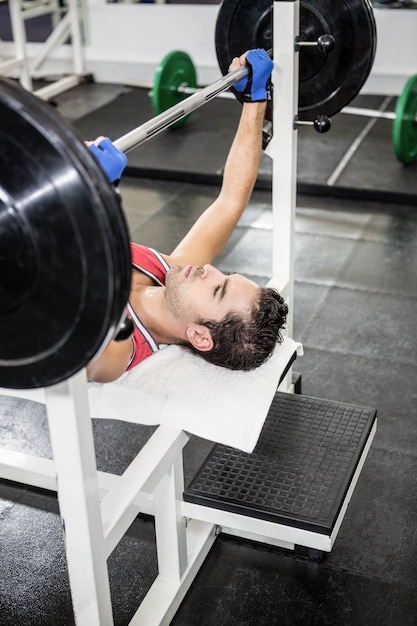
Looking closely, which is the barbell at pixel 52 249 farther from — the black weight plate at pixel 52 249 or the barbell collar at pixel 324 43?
the barbell collar at pixel 324 43

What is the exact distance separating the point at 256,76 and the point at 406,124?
256 cm

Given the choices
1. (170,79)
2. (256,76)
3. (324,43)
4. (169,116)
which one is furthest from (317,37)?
(170,79)

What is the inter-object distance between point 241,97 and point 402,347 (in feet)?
4.32

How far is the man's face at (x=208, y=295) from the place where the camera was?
196cm

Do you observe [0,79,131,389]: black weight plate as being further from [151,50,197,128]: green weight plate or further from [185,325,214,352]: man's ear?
[151,50,197,128]: green weight plate

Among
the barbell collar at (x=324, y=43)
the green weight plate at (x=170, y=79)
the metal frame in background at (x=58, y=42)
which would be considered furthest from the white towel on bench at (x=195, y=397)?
the metal frame in background at (x=58, y=42)

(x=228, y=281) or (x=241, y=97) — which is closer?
(x=228, y=281)

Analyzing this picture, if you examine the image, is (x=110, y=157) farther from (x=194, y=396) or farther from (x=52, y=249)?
(x=194, y=396)

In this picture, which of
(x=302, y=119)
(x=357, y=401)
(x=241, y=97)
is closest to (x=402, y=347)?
(x=357, y=401)

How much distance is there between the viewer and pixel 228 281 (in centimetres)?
198

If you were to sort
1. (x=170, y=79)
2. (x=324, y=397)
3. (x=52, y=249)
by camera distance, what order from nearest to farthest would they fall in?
(x=52, y=249)
(x=324, y=397)
(x=170, y=79)

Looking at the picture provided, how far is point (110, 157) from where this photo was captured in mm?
1531

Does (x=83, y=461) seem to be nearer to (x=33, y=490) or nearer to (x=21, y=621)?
(x=21, y=621)

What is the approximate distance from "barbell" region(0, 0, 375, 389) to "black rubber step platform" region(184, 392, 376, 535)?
78cm
